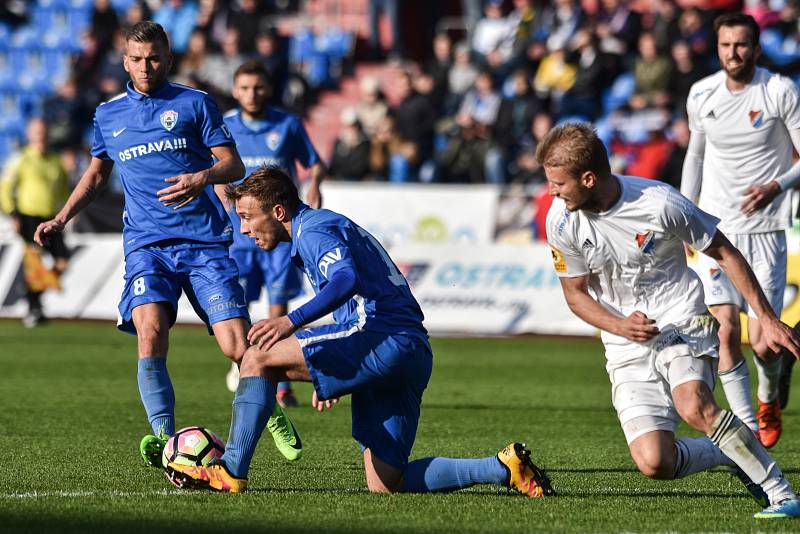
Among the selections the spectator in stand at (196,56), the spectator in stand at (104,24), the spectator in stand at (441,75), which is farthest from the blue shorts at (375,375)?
the spectator in stand at (104,24)

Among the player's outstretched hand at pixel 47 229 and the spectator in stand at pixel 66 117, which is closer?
the player's outstretched hand at pixel 47 229

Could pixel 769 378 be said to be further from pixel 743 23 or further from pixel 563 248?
pixel 563 248

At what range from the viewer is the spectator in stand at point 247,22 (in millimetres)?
23156

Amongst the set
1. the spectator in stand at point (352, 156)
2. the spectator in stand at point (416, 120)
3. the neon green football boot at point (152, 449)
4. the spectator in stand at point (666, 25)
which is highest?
the neon green football boot at point (152, 449)

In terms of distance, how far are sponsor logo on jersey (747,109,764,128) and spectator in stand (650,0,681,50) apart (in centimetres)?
1172

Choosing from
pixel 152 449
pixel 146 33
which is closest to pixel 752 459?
pixel 152 449

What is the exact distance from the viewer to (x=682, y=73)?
19078mm

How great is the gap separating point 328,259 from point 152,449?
1.47m

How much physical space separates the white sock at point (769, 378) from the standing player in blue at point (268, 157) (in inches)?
136

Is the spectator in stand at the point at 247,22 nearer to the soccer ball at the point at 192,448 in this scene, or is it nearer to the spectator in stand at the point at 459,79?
the spectator in stand at the point at 459,79

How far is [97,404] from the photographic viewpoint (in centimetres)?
1029

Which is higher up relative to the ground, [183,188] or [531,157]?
[183,188]

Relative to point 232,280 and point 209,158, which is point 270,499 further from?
point 209,158

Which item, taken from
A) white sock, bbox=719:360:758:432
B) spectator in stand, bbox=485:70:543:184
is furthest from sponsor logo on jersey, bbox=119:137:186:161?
spectator in stand, bbox=485:70:543:184
